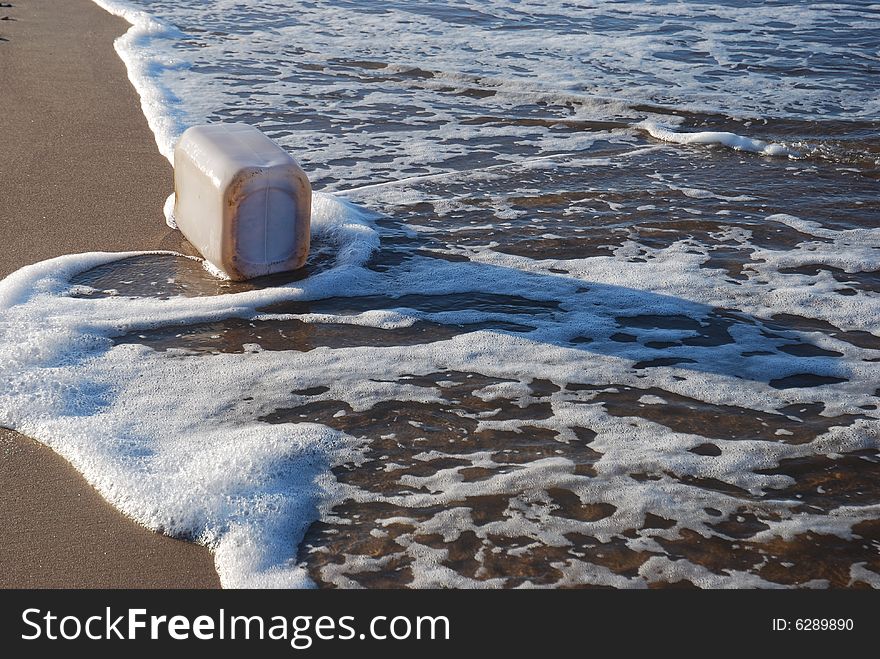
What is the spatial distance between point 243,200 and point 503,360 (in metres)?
1.35

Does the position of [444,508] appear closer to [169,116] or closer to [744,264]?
[744,264]

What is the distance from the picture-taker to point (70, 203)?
525 centimetres

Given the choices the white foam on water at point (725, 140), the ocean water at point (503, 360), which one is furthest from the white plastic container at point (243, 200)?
the white foam on water at point (725, 140)

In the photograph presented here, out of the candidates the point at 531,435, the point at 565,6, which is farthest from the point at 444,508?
the point at 565,6

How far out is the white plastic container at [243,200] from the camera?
4.21 m

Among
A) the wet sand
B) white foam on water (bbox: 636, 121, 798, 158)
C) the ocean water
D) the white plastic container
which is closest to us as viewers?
the wet sand

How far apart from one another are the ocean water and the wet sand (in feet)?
0.37

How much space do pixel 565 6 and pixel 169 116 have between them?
22.5 ft

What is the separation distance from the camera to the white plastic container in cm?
421

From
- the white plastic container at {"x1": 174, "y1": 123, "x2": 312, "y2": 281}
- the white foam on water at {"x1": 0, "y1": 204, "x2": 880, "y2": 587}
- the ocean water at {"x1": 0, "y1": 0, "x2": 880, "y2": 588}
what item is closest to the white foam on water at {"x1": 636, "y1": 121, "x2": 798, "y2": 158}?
the ocean water at {"x1": 0, "y1": 0, "x2": 880, "y2": 588}

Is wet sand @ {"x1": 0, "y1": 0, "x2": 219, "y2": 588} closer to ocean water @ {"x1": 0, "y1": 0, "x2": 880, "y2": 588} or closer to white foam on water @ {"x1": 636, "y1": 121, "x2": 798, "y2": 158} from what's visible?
ocean water @ {"x1": 0, "y1": 0, "x2": 880, "y2": 588}

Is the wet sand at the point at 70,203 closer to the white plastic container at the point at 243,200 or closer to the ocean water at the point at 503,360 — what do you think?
the ocean water at the point at 503,360

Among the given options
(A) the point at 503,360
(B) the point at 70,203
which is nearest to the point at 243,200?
(A) the point at 503,360

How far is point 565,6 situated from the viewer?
40.1 ft
